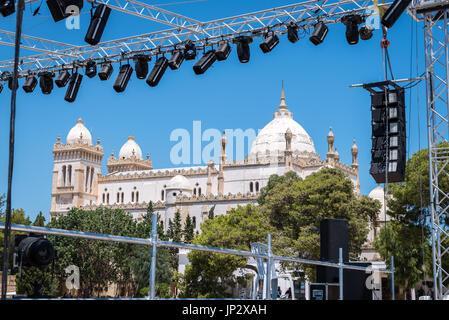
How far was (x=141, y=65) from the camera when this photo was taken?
1822 centimetres

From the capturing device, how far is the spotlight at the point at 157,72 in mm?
17266

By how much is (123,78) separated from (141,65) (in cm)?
75

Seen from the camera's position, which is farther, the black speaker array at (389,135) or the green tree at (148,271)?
the green tree at (148,271)

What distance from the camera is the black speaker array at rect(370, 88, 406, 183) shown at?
1461 cm

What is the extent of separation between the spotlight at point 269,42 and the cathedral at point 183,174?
2026 inches

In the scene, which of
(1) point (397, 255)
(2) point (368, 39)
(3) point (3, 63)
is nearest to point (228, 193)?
(1) point (397, 255)

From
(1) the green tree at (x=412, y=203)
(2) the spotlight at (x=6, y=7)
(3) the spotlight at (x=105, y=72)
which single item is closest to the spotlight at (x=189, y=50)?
(3) the spotlight at (x=105, y=72)

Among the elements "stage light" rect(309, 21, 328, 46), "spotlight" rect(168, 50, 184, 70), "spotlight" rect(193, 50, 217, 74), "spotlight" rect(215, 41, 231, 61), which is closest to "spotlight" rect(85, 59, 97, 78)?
"spotlight" rect(168, 50, 184, 70)

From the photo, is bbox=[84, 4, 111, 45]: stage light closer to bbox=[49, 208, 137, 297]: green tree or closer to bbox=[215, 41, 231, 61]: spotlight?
bbox=[215, 41, 231, 61]: spotlight

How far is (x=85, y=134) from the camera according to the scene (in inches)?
3856

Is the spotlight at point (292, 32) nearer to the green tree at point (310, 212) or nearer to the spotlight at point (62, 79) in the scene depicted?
the spotlight at point (62, 79)

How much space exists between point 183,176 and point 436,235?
207ft

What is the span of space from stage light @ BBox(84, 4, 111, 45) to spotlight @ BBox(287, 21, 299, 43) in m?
5.01
